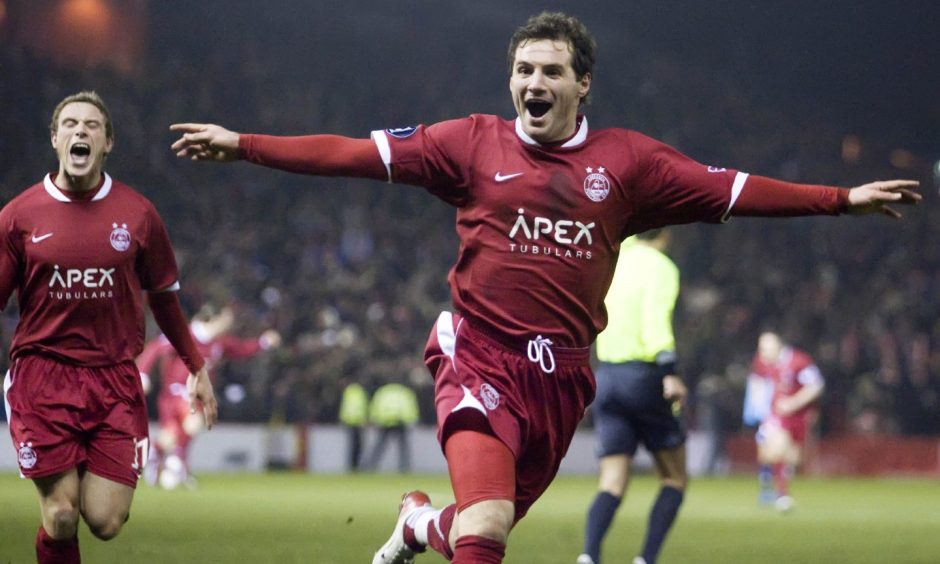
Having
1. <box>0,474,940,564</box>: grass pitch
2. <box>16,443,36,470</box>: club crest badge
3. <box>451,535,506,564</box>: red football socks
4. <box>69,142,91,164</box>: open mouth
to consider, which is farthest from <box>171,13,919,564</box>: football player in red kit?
<box>0,474,940,564</box>: grass pitch

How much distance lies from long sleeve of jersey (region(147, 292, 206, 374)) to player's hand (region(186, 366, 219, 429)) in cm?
5

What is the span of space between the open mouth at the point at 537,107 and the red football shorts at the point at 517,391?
2.81ft

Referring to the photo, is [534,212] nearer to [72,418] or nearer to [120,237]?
[120,237]

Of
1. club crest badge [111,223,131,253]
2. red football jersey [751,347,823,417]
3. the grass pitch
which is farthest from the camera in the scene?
red football jersey [751,347,823,417]

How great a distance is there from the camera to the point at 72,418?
282 inches

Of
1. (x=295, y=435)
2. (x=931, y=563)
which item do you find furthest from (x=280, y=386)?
(x=931, y=563)

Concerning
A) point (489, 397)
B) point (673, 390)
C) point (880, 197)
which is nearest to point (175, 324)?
point (489, 397)

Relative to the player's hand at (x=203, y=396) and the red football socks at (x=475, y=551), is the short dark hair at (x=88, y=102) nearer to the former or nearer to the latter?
the player's hand at (x=203, y=396)

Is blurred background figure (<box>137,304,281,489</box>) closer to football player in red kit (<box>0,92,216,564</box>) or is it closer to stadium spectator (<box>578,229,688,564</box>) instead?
stadium spectator (<box>578,229,688,564</box>)

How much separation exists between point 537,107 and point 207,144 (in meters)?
1.28

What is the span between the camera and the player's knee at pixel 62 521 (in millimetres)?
7031

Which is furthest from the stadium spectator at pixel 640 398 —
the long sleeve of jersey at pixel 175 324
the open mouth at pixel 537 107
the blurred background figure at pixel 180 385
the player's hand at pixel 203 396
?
the blurred background figure at pixel 180 385

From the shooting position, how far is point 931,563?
10.8m

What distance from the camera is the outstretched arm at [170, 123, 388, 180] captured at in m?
5.71
